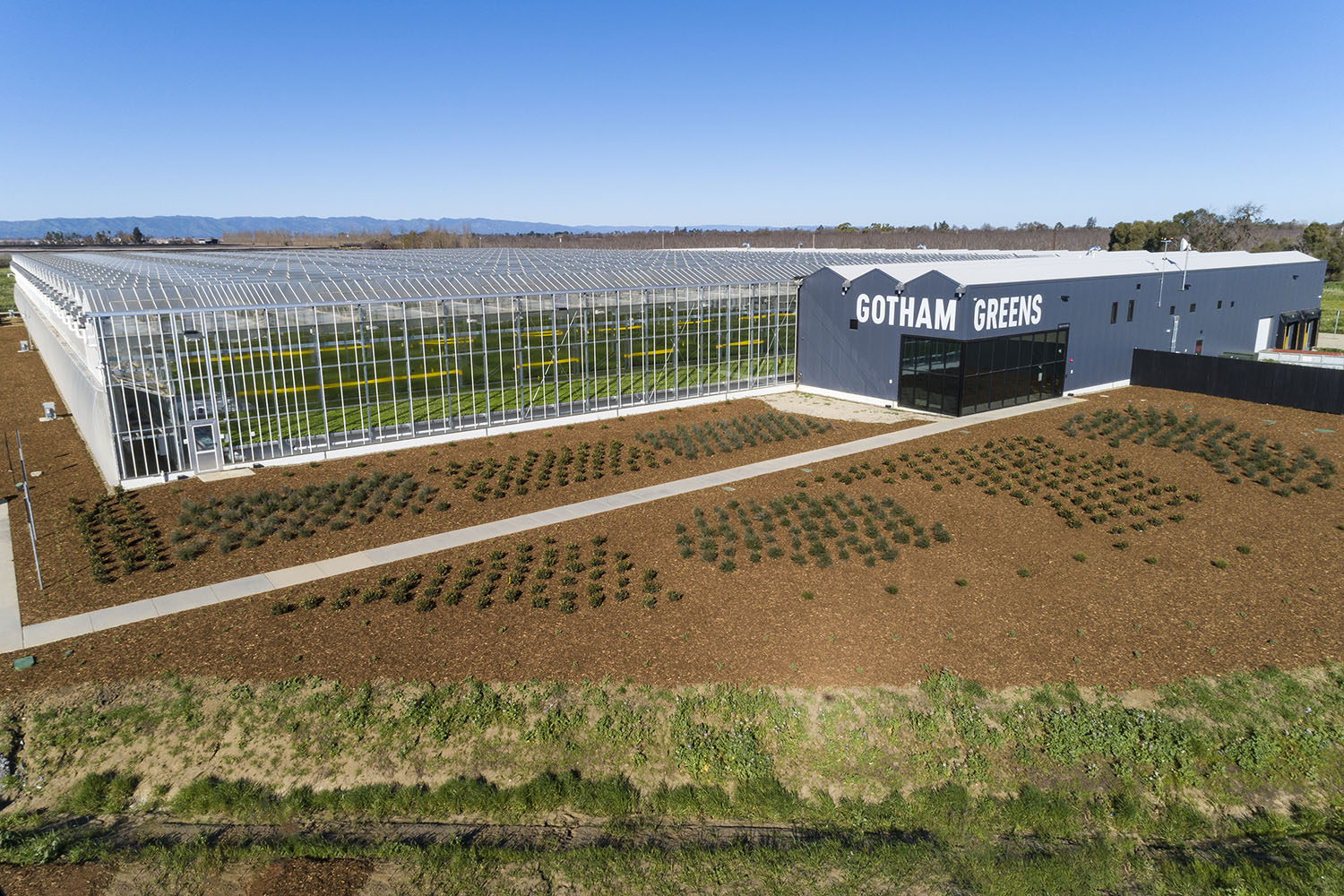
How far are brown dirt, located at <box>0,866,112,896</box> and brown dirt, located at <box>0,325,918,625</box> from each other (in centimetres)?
765

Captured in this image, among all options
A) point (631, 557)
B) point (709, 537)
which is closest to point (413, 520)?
point (631, 557)

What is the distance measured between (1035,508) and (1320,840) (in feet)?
39.4

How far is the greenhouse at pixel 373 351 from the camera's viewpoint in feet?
82.8

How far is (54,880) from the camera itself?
11.2m

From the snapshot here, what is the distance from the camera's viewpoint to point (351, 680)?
603 inches

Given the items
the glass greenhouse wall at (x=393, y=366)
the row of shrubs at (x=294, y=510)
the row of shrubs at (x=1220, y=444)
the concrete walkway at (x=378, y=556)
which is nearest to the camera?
the concrete walkway at (x=378, y=556)

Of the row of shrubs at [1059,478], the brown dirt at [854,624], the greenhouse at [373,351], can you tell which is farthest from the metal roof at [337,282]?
the row of shrubs at [1059,478]

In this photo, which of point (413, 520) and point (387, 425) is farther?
point (387, 425)

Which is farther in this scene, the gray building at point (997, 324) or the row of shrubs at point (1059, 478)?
the gray building at point (997, 324)

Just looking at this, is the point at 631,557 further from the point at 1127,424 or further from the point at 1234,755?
the point at 1127,424

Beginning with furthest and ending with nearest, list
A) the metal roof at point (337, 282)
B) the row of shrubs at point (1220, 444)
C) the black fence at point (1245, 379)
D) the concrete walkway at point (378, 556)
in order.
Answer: the black fence at point (1245, 379) → the metal roof at point (337, 282) → the row of shrubs at point (1220, 444) → the concrete walkway at point (378, 556)

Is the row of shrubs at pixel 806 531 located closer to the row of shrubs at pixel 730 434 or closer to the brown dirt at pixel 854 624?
the brown dirt at pixel 854 624

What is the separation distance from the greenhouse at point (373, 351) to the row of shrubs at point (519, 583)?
11.1 m

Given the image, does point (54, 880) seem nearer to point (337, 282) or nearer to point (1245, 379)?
point (337, 282)
